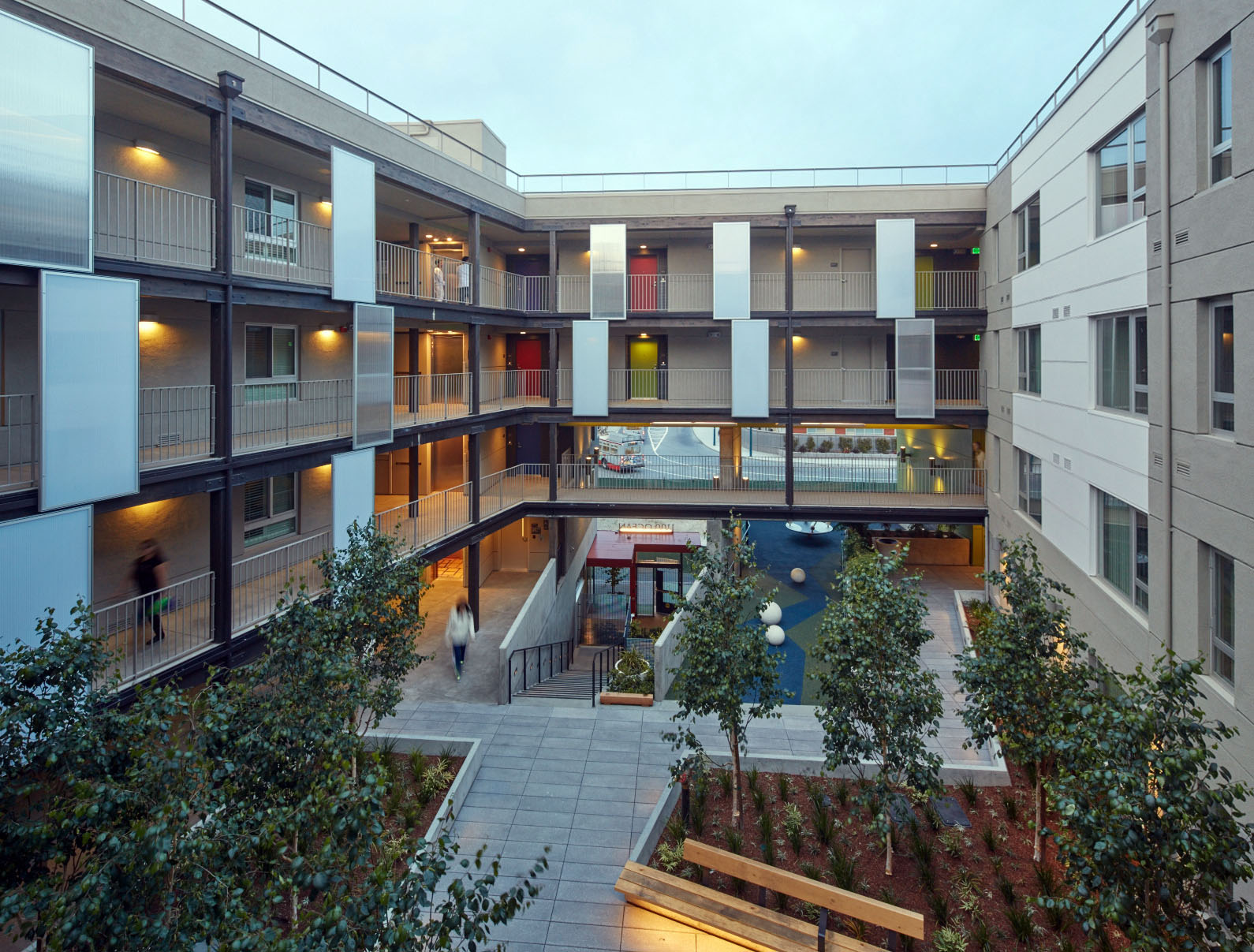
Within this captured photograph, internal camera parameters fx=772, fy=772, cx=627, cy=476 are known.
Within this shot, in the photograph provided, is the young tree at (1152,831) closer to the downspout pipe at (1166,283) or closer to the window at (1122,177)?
the downspout pipe at (1166,283)

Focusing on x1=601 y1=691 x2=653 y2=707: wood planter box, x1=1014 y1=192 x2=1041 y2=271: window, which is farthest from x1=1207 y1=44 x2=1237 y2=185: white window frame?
x1=601 y1=691 x2=653 y2=707: wood planter box

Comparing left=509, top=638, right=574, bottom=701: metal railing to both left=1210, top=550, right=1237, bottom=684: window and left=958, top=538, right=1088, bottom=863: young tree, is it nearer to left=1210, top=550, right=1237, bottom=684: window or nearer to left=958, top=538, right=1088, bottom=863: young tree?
left=958, top=538, right=1088, bottom=863: young tree

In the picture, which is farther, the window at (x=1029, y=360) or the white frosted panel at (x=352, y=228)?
the window at (x=1029, y=360)

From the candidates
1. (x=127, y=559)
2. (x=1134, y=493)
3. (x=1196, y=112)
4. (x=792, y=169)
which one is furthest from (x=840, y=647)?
(x=792, y=169)

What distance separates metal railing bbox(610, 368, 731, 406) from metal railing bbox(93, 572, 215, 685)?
1383 centimetres

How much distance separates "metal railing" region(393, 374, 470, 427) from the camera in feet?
59.7

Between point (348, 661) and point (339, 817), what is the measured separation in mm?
3952

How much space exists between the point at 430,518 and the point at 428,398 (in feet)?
13.8

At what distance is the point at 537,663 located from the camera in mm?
18031

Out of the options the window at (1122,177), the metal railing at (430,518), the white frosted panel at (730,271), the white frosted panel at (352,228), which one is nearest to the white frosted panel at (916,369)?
the white frosted panel at (730,271)

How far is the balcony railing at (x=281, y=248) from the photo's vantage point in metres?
14.6

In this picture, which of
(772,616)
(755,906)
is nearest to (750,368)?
(772,616)

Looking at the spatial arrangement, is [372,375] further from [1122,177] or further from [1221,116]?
[1221,116]

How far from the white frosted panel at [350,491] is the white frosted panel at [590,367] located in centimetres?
803
